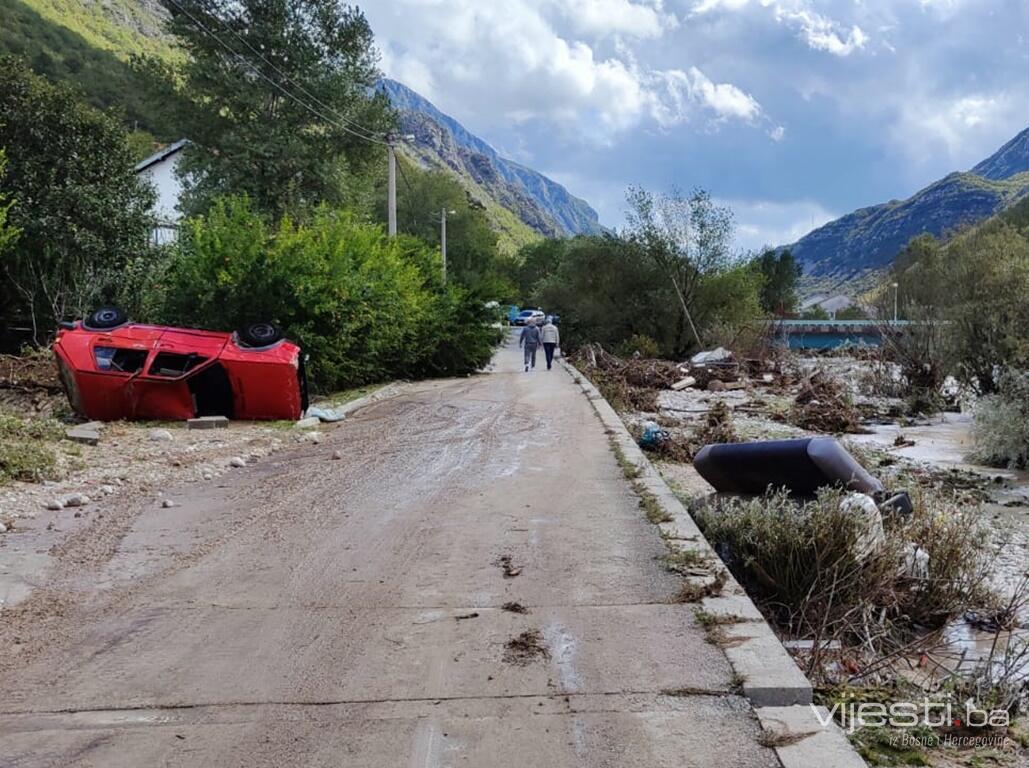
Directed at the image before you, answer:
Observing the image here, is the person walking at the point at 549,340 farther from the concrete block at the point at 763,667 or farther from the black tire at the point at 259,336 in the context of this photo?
the concrete block at the point at 763,667

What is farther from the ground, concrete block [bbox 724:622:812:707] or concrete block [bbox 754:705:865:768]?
concrete block [bbox 724:622:812:707]

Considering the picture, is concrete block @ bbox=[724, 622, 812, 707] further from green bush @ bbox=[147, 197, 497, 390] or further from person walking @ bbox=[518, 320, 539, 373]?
person walking @ bbox=[518, 320, 539, 373]

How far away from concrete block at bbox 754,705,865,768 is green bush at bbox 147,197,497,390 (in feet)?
42.1

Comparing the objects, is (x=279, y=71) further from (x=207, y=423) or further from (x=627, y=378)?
(x=207, y=423)

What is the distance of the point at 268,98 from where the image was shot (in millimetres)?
28422

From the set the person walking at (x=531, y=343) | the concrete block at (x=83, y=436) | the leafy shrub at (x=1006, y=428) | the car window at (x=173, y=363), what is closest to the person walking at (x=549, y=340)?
the person walking at (x=531, y=343)

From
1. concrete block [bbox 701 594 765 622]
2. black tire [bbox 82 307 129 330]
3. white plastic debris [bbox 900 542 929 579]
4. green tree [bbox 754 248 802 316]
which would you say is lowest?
white plastic debris [bbox 900 542 929 579]

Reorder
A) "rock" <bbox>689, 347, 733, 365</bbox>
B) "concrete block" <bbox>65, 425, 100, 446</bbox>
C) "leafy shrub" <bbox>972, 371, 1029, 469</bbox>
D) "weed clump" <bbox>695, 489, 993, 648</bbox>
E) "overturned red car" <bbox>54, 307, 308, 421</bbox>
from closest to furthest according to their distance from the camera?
"weed clump" <bbox>695, 489, 993, 648</bbox>, "concrete block" <bbox>65, 425, 100, 446</bbox>, "overturned red car" <bbox>54, 307, 308, 421</bbox>, "leafy shrub" <bbox>972, 371, 1029, 469</bbox>, "rock" <bbox>689, 347, 733, 365</bbox>

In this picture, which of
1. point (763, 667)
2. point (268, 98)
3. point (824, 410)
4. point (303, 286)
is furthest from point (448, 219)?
point (763, 667)

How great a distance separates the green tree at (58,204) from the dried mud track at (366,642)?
13.2 m

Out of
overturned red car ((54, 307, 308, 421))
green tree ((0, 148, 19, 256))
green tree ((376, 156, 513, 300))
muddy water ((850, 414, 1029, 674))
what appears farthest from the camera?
green tree ((376, 156, 513, 300))

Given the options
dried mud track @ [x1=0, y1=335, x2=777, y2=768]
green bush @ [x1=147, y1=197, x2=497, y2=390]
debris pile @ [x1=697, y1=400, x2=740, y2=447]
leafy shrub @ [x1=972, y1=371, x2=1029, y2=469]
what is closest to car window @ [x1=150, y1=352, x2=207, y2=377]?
green bush @ [x1=147, y1=197, x2=497, y2=390]

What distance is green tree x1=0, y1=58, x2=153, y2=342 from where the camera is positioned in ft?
57.8

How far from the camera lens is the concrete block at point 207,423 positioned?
11.7 meters
